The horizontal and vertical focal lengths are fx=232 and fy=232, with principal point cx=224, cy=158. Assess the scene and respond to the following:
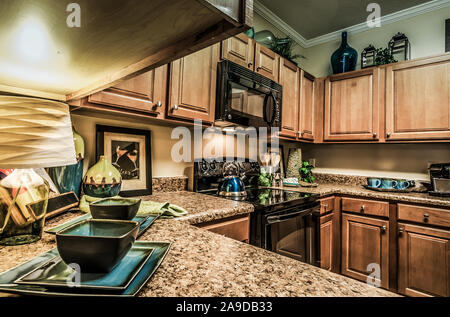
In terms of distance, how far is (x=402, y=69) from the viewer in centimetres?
213

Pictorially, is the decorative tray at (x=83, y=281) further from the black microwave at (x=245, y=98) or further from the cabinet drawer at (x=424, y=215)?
the cabinet drawer at (x=424, y=215)

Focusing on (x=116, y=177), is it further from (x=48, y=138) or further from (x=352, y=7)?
(x=352, y=7)

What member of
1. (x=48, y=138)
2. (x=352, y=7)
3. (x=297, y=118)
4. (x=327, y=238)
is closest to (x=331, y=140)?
(x=297, y=118)

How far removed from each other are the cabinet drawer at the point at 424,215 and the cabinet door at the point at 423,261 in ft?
0.17

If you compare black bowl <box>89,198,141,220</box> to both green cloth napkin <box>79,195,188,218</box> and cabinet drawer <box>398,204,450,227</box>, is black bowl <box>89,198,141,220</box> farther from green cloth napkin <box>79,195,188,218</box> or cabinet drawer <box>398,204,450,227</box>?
cabinet drawer <box>398,204,450,227</box>

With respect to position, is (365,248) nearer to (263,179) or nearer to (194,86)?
(263,179)

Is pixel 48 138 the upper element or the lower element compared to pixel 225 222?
upper

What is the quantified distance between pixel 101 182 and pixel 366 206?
78.8 inches

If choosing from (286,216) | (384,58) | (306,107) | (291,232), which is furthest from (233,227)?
(384,58)

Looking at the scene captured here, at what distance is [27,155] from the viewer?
19.7 inches

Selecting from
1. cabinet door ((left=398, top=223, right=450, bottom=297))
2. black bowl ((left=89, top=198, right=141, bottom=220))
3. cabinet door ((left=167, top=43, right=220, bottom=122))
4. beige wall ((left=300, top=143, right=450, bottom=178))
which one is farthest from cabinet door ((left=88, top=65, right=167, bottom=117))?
beige wall ((left=300, top=143, right=450, bottom=178))

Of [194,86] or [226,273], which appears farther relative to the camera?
[194,86]

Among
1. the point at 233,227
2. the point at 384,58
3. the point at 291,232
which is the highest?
the point at 384,58

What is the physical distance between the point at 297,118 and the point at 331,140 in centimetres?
51
